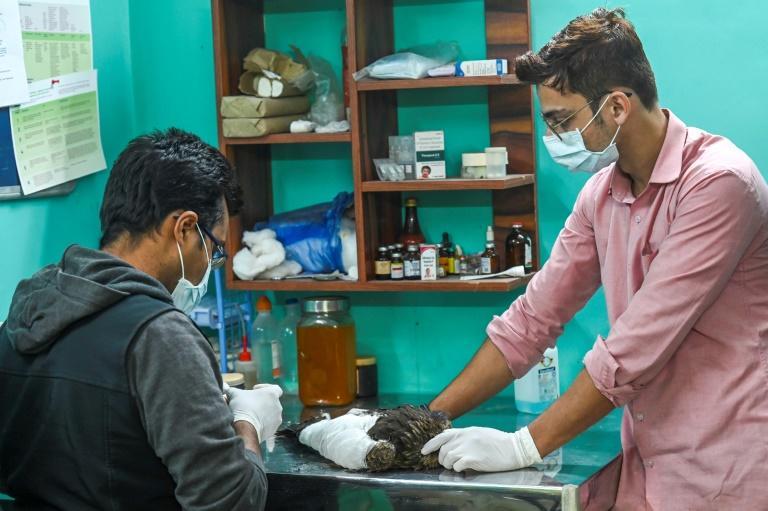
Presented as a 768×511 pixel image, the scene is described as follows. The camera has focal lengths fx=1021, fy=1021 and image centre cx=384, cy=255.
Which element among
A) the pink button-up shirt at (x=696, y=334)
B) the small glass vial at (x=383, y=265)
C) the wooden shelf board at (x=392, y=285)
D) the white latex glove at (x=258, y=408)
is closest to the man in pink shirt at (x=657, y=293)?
the pink button-up shirt at (x=696, y=334)

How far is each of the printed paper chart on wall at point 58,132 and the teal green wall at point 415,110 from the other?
0.07 metres

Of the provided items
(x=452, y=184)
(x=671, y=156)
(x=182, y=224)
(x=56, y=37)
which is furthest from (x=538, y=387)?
(x=56, y=37)

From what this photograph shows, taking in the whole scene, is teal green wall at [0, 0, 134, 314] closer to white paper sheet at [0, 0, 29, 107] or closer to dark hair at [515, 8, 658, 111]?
white paper sheet at [0, 0, 29, 107]

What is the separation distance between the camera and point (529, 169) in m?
2.66

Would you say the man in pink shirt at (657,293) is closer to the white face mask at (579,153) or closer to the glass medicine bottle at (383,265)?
the white face mask at (579,153)

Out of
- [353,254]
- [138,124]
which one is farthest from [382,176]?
[138,124]

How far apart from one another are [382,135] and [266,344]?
2.23 feet

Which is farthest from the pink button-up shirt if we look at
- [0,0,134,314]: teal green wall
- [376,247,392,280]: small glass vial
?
[0,0,134,314]: teal green wall

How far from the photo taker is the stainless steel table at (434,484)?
1888 mm

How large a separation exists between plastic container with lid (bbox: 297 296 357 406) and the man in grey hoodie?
1.08m

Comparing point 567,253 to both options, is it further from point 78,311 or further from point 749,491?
point 78,311

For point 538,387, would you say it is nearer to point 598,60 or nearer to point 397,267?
point 397,267

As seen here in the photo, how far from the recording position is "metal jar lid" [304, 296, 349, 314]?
2668mm

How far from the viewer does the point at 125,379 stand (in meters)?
1.48
